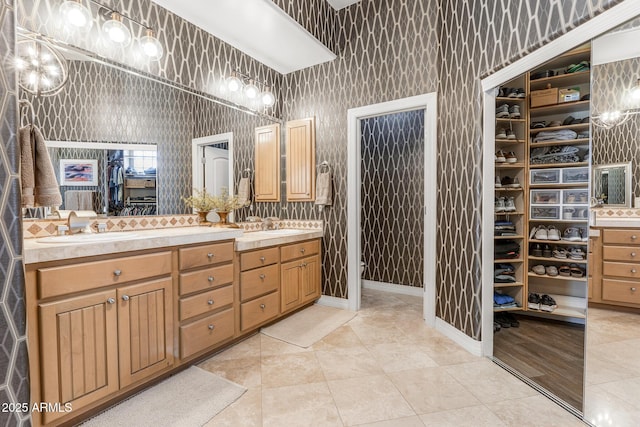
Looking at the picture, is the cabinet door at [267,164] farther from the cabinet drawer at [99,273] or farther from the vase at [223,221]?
the cabinet drawer at [99,273]

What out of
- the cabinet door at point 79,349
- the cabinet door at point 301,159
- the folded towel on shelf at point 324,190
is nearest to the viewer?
the cabinet door at point 79,349

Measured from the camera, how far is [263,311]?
260cm

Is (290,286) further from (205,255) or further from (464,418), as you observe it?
(464,418)

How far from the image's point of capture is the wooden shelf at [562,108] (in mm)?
2520

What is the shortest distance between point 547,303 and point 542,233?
627 mm

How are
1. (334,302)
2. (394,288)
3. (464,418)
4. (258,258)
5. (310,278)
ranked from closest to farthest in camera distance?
(464,418), (258,258), (310,278), (334,302), (394,288)

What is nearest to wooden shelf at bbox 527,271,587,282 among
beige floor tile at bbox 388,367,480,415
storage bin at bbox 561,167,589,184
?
storage bin at bbox 561,167,589,184

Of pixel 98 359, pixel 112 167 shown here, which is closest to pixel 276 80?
pixel 112 167

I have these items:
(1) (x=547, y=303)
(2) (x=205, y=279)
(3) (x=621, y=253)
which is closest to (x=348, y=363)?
(2) (x=205, y=279)

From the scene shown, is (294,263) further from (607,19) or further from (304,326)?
(607,19)

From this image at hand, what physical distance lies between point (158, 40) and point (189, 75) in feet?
1.09

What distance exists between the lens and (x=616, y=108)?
5.42ft

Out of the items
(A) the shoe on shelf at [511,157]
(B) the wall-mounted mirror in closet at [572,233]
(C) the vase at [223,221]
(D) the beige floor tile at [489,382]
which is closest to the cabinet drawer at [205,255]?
(C) the vase at [223,221]

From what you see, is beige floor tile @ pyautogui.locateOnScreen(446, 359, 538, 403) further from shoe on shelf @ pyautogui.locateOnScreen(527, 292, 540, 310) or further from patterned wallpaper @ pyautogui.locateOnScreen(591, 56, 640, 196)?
patterned wallpaper @ pyautogui.locateOnScreen(591, 56, 640, 196)
